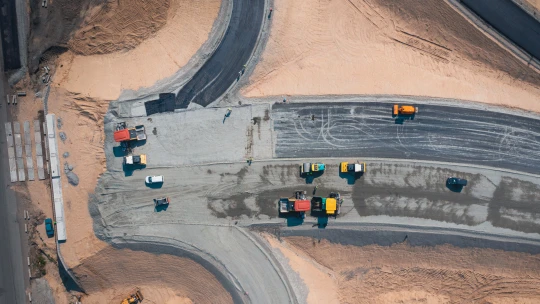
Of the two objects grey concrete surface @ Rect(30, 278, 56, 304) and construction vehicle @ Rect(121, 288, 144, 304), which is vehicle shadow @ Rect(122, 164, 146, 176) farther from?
grey concrete surface @ Rect(30, 278, 56, 304)

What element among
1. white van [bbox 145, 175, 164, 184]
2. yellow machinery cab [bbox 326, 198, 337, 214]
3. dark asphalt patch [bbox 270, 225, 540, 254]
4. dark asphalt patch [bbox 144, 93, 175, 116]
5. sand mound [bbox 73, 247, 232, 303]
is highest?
dark asphalt patch [bbox 144, 93, 175, 116]

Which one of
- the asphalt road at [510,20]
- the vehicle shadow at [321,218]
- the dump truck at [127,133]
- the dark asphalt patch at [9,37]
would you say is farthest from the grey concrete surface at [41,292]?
the asphalt road at [510,20]

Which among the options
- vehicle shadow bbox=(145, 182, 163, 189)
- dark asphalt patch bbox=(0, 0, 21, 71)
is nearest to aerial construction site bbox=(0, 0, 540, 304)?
vehicle shadow bbox=(145, 182, 163, 189)

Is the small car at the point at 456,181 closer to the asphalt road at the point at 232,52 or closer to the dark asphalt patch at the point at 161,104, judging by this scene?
the asphalt road at the point at 232,52

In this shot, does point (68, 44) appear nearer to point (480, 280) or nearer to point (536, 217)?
point (480, 280)

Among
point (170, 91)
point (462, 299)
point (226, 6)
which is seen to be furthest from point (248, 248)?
point (226, 6)

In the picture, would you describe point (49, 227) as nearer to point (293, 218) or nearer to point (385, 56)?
point (293, 218)
